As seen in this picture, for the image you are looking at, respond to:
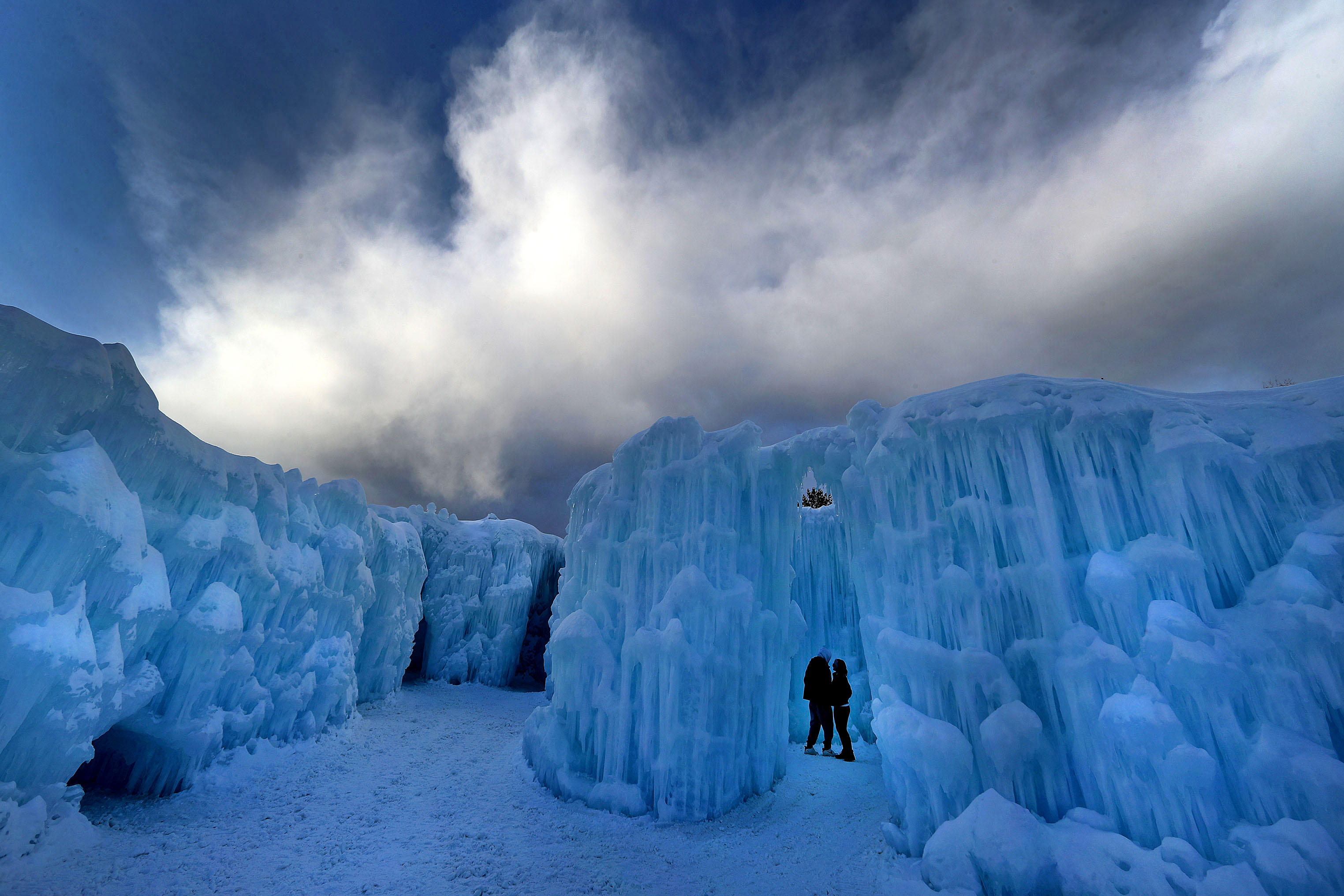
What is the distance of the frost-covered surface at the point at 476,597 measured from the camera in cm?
2170

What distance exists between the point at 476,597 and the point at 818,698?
56.1 ft

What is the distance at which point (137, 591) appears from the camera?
272 inches

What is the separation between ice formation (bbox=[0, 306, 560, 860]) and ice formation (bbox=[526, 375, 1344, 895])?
5750mm

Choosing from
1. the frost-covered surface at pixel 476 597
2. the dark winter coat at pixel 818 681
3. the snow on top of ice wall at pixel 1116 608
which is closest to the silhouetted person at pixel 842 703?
the dark winter coat at pixel 818 681

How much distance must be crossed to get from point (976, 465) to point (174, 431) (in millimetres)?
12468

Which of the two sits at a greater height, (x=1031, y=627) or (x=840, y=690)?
(x=1031, y=627)

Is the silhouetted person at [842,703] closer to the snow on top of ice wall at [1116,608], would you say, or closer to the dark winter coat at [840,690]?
the dark winter coat at [840,690]

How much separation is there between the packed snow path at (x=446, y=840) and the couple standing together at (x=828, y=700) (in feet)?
1.48

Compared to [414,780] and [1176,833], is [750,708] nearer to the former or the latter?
[1176,833]

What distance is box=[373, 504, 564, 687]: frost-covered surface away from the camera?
71.2ft

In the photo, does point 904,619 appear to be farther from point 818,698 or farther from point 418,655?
point 418,655

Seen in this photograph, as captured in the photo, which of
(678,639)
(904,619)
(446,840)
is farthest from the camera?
(678,639)

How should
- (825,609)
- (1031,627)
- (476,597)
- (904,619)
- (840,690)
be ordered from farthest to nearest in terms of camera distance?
1. (476,597)
2. (825,609)
3. (840,690)
4. (904,619)
5. (1031,627)

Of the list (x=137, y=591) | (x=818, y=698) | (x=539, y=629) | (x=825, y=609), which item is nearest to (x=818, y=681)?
(x=818, y=698)
